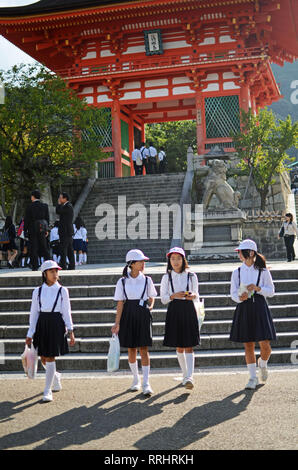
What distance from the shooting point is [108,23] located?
78.3 feet

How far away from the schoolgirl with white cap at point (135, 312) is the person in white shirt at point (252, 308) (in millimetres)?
912

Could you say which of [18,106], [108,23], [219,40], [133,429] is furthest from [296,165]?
[133,429]

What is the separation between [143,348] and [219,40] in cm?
2076

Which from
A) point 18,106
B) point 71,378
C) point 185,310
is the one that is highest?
point 18,106

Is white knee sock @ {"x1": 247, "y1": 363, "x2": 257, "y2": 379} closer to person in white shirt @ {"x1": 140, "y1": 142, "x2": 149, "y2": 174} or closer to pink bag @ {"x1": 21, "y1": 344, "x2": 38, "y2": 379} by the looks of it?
pink bag @ {"x1": 21, "y1": 344, "x2": 38, "y2": 379}

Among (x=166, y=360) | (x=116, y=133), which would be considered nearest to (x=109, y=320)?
(x=166, y=360)

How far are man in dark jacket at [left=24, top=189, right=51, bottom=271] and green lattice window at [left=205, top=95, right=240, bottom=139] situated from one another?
46.2ft

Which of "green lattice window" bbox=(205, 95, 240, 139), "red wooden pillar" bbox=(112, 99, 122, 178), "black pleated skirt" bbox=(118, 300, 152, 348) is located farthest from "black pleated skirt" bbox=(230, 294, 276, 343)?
"red wooden pillar" bbox=(112, 99, 122, 178)

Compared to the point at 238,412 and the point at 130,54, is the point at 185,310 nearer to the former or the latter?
the point at 238,412

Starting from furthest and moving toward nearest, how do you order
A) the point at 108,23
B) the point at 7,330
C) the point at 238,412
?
the point at 108,23
the point at 7,330
the point at 238,412

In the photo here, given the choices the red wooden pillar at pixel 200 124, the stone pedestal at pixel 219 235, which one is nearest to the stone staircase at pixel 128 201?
the stone pedestal at pixel 219 235

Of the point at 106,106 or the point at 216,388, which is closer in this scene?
the point at 216,388

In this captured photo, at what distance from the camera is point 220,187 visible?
47.7ft

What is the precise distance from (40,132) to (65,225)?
7143 millimetres
